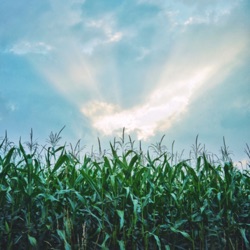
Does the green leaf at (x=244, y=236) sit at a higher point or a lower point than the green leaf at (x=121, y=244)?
higher

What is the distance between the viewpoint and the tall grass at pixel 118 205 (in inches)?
149

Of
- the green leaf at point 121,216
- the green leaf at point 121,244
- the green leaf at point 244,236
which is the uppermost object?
Answer: the green leaf at point 121,216

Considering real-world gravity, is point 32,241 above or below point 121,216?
below

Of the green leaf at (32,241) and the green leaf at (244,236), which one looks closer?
the green leaf at (32,241)

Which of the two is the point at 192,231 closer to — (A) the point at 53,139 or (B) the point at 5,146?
(A) the point at 53,139

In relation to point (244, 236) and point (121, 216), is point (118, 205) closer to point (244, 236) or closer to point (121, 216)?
point (121, 216)

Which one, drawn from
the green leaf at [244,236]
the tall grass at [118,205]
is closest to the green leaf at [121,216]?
the tall grass at [118,205]

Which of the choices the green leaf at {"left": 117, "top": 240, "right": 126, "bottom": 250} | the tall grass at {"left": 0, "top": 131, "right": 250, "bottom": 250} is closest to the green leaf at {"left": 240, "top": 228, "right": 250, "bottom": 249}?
the tall grass at {"left": 0, "top": 131, "right": 250, "bottom": 250}

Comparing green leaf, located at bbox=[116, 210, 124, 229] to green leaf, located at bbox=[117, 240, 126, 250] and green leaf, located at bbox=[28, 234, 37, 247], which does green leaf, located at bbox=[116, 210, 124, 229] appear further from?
green leaf, located at bbox=[28, 234, 37, 247]

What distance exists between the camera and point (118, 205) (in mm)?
3943

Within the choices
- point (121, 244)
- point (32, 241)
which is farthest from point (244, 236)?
point (32, 241)

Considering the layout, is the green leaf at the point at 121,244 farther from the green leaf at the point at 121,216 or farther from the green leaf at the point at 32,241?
the green leaf at the point at 32,241

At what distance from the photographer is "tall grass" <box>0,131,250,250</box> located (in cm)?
379

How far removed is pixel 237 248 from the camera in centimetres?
411
